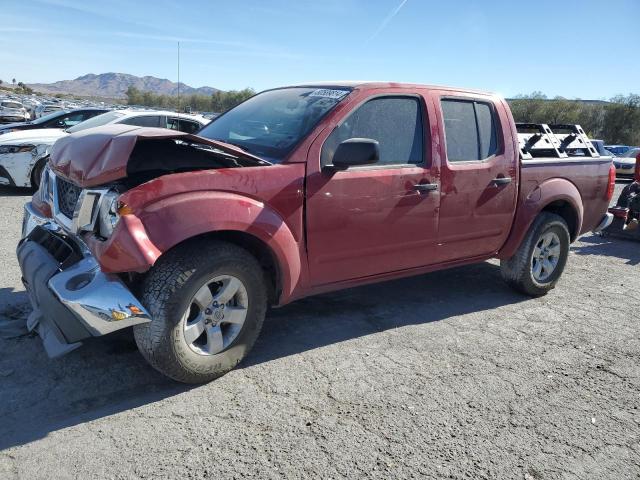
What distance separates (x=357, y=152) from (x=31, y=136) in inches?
310

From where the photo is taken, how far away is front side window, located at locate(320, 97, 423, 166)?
3.80 metres

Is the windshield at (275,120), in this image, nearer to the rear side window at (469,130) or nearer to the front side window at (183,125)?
the rear side window at (469,130)

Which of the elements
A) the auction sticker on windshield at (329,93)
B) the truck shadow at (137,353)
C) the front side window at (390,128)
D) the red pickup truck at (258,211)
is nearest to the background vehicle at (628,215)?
the truck shadow at (137,353)

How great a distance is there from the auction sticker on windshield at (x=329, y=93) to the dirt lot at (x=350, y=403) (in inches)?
71.3

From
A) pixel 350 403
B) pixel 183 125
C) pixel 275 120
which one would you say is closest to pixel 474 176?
pixel 275 120

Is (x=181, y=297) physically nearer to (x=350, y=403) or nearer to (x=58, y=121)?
(x=350, y=403)

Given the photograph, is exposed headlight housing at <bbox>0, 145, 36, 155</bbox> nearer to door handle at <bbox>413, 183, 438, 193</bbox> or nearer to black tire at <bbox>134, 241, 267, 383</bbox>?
black tire at <bbox>134, 241, 267, 383</bbox>

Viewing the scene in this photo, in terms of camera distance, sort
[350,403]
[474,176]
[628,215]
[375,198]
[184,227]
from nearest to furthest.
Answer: [184,227] → [350,403] → [375,198] → [474,176] → [628,215]

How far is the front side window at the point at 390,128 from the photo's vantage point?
380cm

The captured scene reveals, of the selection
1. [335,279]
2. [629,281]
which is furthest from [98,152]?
[629,281]

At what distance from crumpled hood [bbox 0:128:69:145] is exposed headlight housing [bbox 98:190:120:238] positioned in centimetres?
705

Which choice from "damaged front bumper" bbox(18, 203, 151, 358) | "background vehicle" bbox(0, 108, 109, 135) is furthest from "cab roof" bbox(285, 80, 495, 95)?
"background vehicle" bbox(0, 108, 109, 135)

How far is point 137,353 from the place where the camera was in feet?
11.9

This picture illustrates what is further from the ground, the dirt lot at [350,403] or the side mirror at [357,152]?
the side mirror at [357,152]
